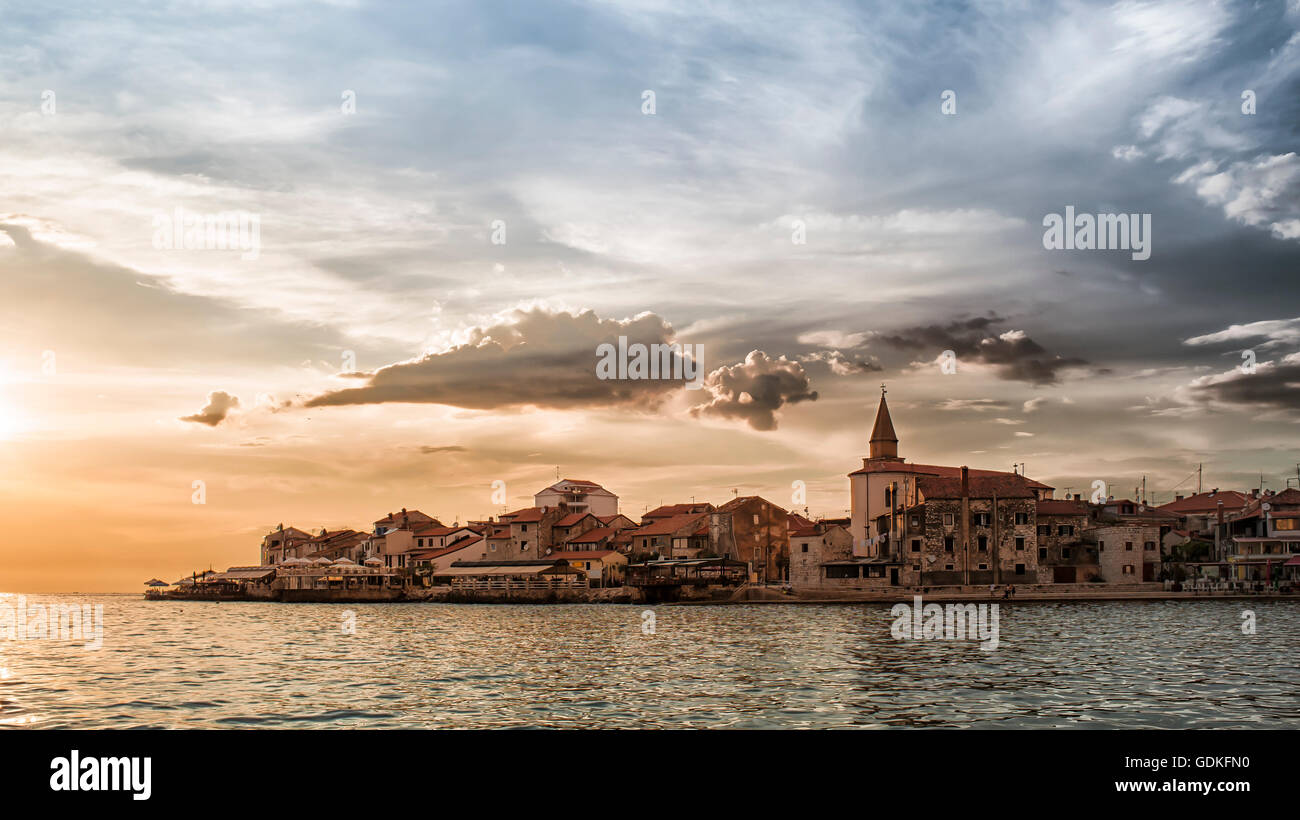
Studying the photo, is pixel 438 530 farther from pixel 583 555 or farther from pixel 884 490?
pixel 884 490

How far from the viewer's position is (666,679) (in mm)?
26250

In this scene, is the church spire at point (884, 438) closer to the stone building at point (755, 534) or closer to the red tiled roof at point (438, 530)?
the stone building at point (755, 534)

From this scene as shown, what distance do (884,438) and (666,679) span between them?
81267 millimetres

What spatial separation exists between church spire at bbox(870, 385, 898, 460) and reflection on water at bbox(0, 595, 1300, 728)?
54.0 m

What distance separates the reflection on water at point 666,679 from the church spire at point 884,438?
54.0m

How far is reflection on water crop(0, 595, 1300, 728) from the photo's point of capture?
19.8 metres

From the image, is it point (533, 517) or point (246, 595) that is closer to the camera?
point (533, 517)

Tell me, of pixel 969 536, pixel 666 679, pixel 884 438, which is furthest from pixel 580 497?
pixel 666 679

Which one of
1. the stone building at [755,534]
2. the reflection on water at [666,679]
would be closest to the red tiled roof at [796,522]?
the stone building at [755,534]

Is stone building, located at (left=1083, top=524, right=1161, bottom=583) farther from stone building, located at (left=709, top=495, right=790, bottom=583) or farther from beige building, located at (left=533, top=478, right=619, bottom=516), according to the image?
beige building, located at (left=533, top=478, right=619, bottom=516)
